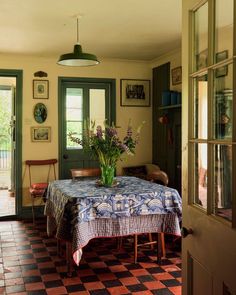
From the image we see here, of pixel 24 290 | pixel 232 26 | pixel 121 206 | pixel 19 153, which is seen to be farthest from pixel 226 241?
pixel 19 153

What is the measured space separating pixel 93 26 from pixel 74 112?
2140 millimetres

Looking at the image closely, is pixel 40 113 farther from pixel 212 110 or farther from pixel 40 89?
pixel 212 110

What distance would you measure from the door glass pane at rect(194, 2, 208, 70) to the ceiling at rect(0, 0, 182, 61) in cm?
207

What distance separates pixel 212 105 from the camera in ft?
5.13

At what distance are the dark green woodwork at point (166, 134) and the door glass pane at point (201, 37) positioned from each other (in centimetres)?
380

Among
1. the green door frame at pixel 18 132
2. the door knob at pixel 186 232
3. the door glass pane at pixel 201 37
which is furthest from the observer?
the green door frame at pixel 18 132

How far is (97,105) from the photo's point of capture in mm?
6418

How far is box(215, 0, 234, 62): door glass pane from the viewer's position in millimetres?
1380

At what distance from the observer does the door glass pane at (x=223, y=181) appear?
143 cm

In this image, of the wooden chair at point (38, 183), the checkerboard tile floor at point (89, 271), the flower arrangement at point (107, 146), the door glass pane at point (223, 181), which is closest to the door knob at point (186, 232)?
the door glass pane at point (223, 181)

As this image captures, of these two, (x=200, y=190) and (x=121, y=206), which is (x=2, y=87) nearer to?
(x=121, y=206)

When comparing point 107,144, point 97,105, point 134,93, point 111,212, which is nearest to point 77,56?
point 107,144

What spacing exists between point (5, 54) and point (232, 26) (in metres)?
5.09

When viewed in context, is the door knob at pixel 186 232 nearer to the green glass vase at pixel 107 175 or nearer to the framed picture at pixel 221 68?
the framed picture at pixel 221 68
